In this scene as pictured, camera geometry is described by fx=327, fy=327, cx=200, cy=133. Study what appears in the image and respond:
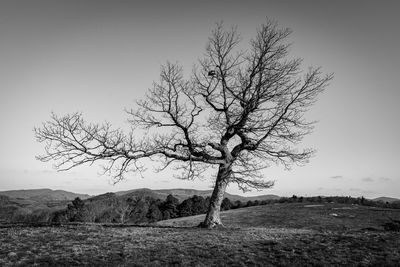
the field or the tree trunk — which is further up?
the tree trunk

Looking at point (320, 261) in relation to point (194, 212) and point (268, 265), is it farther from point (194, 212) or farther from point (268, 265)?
point (194, 212)

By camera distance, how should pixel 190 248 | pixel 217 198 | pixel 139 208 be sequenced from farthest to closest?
pixel 139 208
pixel 217 198
pixel 190 248

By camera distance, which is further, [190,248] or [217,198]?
[217,198]

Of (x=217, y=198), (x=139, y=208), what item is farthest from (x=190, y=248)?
(x=139, y=208)

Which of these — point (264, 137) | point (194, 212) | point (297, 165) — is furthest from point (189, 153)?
point (194, 212)

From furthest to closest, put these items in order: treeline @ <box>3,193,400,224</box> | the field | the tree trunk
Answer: treeline @ <box>3,193,400,224</box>, the tree trunk, the field

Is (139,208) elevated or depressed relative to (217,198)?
depressed

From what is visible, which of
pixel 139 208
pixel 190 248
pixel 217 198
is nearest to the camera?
pixel 190 248

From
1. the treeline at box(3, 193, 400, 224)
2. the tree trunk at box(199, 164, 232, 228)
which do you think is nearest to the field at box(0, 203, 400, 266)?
the tree trunk at box(199, 164, 232, 228)

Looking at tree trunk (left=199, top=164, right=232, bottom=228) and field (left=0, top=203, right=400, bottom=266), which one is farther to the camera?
tree trunk (left=199, top=164, right=232, bottom=228)

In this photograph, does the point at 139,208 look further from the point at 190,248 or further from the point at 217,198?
the point at 190,248

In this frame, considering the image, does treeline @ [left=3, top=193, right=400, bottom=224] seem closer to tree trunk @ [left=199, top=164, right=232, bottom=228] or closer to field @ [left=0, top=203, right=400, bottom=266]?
tree trunk @ [left=199, top=164, right=232, bottom=228]

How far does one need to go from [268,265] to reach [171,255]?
3.34m

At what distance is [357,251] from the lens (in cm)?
1226
